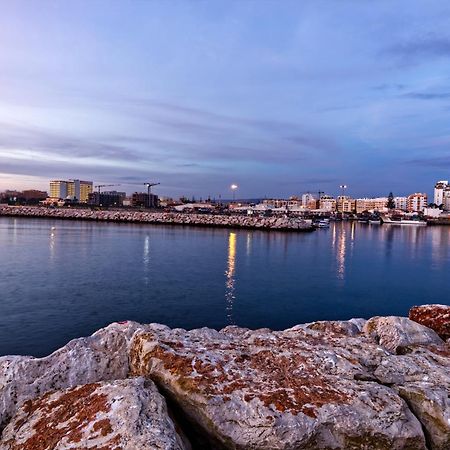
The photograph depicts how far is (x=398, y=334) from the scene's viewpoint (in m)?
7.70

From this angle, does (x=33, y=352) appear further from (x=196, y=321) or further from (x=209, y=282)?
(x=209, y=282)

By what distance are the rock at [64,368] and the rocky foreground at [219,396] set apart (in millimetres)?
15

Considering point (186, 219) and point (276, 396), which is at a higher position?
point (276, 396)

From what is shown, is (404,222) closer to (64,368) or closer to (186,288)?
(186,288)

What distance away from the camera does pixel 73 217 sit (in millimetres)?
101500

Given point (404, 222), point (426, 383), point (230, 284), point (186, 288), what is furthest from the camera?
point (404, 222)

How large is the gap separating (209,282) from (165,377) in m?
21.8

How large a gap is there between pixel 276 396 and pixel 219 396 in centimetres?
68

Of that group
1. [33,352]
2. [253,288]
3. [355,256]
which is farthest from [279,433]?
[355,256]

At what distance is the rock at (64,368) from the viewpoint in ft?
17.0

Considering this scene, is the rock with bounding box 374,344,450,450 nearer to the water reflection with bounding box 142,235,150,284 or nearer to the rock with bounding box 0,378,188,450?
the rock with bounding box 0,378,188,450

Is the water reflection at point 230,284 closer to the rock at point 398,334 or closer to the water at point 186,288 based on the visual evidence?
the water at point 186,288

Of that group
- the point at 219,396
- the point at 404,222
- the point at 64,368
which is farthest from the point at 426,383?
the point at 404,222

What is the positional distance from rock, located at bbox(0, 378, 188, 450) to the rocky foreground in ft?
0.04
